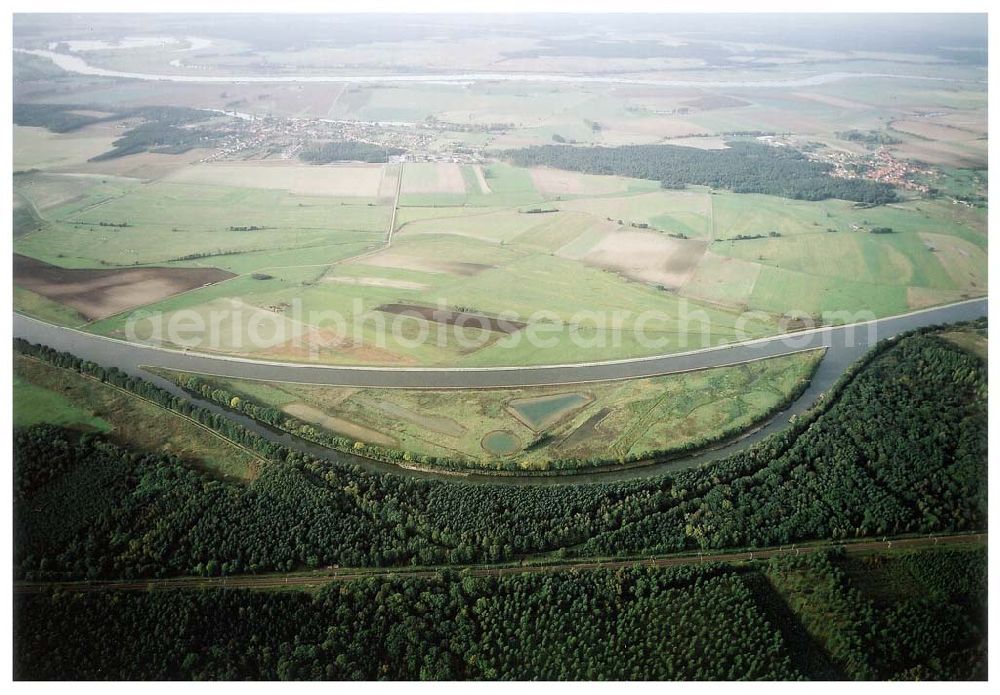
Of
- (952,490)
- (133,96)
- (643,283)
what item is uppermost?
(133,96)

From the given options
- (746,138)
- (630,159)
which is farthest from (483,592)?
(746,138)

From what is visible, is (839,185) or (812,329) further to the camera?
(839,185)

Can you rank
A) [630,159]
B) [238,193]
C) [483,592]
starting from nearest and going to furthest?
[483,592]
[238,193]
[630,159]

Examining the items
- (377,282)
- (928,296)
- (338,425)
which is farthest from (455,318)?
(928,296)

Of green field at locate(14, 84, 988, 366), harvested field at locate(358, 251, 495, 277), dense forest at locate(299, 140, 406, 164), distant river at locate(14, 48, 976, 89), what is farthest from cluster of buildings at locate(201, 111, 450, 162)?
harvested field at locate(358, 251, 495, 277)

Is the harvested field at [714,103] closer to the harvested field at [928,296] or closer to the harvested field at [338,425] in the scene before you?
the harvested field at [928,296]

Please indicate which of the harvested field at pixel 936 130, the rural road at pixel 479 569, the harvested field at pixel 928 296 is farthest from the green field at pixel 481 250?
the rural road at pixel 479 569

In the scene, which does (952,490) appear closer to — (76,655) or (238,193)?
(76,655)
